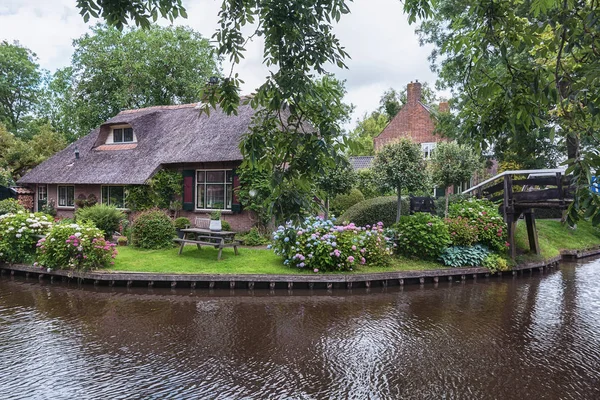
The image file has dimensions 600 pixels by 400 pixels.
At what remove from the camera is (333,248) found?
10211 millimetres

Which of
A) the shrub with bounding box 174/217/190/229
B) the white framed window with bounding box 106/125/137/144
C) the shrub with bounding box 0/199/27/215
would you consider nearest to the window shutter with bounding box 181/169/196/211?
the shrub with bounding box 174/217/190/229

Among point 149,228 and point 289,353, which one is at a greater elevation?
point 149,228

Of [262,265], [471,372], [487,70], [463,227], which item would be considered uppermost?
[487,70]

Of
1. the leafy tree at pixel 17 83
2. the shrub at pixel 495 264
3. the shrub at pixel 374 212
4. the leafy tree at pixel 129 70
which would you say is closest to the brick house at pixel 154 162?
the shrub at pixel 374 212

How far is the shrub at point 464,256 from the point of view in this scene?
1124cm

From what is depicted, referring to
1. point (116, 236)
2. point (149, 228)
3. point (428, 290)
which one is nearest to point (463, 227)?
point (428, 290)

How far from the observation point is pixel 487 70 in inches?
124

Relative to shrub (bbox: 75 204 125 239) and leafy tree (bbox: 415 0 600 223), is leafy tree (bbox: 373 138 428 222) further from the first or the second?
leafy tree (bbox: 415 0 600 223)

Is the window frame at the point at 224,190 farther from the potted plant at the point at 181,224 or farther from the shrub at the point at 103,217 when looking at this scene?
the shrub at the point at 103,217

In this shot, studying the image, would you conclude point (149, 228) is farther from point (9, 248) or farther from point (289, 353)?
point (289, 353)

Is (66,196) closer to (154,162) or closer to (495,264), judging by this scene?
(154,162)

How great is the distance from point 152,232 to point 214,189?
3.66m

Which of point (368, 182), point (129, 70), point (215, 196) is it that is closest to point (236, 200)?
point (215, 196)

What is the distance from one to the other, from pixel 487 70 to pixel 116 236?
44.8ft
